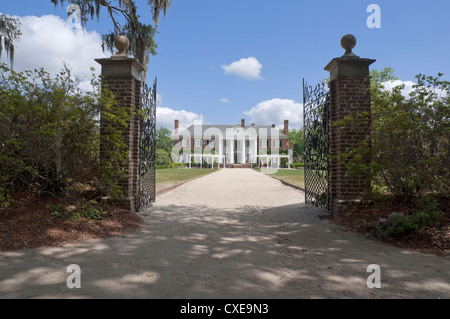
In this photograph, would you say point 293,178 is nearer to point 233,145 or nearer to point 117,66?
point 117,66

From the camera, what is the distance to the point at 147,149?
279 inches

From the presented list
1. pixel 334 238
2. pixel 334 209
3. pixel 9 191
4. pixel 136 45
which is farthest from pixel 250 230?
pixel 136 45

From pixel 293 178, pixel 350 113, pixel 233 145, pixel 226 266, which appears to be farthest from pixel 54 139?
pixel 233 145

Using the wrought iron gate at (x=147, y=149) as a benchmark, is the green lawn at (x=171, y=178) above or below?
below

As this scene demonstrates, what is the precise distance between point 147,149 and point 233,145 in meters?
50.9

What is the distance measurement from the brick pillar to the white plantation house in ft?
149

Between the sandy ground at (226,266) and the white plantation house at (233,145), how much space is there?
153 feet

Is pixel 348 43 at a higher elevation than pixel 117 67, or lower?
higher

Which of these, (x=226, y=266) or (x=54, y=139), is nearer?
(x=226, y=266)

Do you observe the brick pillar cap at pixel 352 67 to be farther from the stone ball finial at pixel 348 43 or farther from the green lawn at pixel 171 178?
the green lawn at pixel 171 178

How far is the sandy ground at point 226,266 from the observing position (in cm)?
244

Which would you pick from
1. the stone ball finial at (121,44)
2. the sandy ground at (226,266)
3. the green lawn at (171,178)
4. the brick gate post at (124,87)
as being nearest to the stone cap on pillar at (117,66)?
the brick gate post at (124,87)

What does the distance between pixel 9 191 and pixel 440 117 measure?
24.0 ft

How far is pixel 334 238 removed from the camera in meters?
4.41
